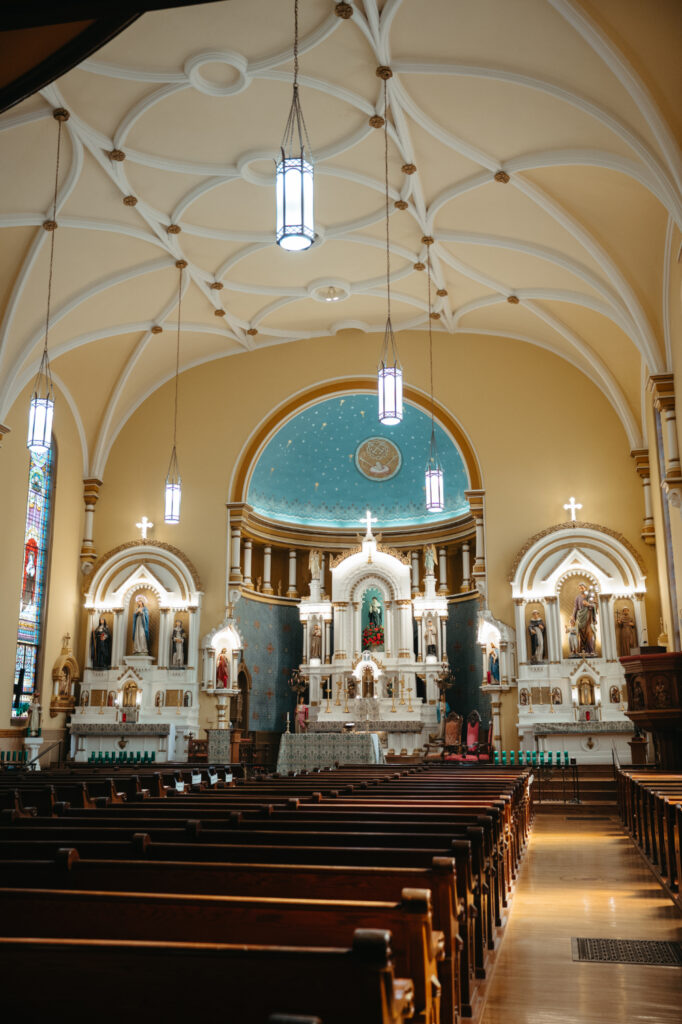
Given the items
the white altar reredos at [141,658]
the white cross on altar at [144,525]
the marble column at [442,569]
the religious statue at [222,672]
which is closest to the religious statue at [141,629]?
the white altar reredos at [141,658]

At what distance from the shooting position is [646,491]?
19.0 metres

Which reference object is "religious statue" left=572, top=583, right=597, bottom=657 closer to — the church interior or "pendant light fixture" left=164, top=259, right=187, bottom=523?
the church interior

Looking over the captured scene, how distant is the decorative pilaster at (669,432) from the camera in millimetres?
13836

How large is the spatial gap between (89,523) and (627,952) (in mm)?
18387

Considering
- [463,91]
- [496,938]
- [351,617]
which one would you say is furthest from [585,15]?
[351,617]

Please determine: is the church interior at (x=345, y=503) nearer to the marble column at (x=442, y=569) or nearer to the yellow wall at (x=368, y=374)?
the yellow wall at (x=368, y=374)

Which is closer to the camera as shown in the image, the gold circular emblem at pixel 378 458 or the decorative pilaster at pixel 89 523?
the decorative pilaster at pixel 89 523

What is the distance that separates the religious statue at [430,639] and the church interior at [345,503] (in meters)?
0.11

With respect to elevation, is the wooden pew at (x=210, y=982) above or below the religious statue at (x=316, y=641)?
below

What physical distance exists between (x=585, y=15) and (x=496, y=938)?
1001 centimetres

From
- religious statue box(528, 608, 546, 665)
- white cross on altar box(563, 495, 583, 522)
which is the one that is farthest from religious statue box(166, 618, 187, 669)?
white cross on altar box(563, 495, 583, 522)

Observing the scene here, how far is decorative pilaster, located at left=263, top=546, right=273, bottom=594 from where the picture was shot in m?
23.3

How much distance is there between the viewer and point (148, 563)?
21.3 meters

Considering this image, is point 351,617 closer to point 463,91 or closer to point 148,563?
point 148,563
